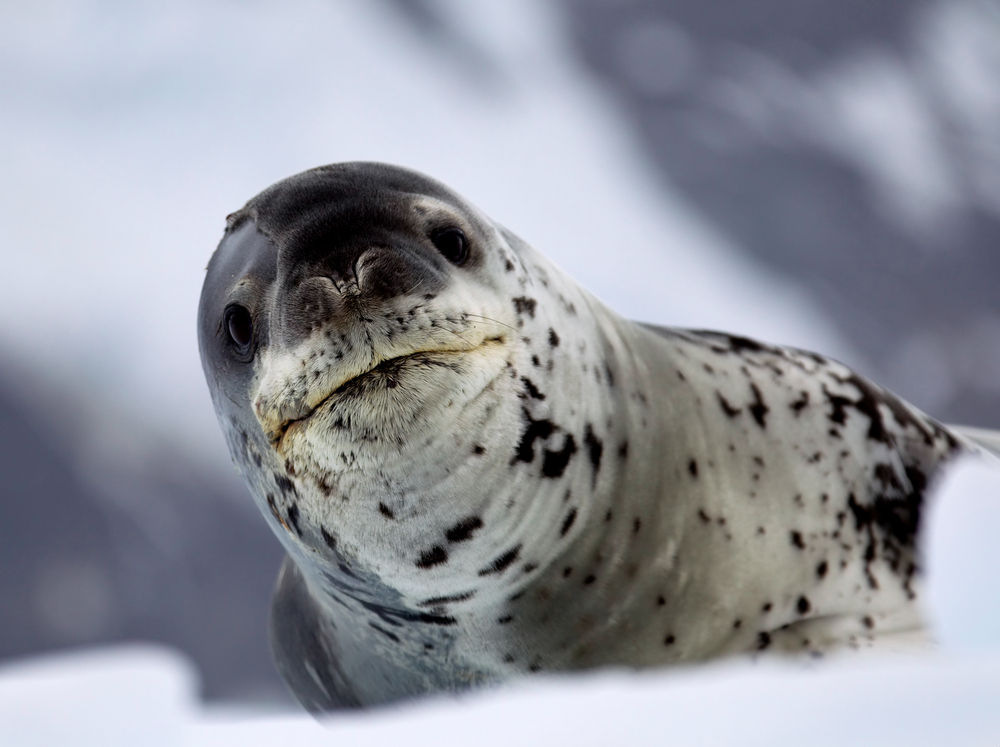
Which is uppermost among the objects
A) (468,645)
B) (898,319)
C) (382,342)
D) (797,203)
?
(797,203)

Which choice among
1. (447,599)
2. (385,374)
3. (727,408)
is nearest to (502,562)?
(447,599)

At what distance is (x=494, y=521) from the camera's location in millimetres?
892

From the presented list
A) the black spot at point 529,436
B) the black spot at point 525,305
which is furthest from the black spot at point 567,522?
the black spot at point 525,305

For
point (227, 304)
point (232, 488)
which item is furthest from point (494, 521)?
point (232, 488)

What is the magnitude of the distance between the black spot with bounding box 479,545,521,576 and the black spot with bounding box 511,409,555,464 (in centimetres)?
12

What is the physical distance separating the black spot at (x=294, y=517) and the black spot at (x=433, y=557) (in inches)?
5.9

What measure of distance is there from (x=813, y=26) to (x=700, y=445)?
4839 mm

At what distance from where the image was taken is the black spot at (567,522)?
0.98m

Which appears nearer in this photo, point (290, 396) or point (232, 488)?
point (290, 396)

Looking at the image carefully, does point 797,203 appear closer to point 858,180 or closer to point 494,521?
point 858,180

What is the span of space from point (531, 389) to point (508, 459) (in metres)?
0.08

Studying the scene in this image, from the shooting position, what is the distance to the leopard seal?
0.78 m

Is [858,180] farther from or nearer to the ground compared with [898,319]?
farther from the ground

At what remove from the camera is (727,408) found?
47.6 inches
